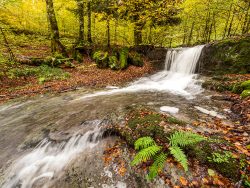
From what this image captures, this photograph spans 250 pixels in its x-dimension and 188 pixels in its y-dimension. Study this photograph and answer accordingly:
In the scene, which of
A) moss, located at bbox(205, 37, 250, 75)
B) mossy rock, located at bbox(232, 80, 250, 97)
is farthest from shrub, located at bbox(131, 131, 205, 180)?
moss, located at bbox(205, 37, 250, 75)

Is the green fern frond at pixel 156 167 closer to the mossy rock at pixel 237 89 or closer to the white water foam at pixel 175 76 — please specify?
the mossy rock at pixel 237 89

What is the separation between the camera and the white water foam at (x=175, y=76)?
827 centimetres

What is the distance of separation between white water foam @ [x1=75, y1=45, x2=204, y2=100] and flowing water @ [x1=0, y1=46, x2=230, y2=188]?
0.69 m

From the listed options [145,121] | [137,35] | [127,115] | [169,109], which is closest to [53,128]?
[127,115]

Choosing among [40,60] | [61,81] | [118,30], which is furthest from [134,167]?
[118,30]

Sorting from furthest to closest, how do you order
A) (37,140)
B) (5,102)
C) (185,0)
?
(185,0), (5,102), (37,140)

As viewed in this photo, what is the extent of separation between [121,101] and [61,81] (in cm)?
482

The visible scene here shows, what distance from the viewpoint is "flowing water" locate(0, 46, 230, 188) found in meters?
3.21

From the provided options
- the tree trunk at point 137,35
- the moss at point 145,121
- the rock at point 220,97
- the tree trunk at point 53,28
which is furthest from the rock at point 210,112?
the tree trunk at point 53,28

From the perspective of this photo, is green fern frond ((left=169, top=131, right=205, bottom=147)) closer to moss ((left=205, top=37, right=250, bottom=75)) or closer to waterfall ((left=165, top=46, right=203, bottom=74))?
moss ((left=205, top=37, right=250, bottom=75))

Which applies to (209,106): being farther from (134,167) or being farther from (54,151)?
(54,151)

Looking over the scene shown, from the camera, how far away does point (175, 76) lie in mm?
10703

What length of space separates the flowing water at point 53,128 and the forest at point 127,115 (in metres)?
0.02

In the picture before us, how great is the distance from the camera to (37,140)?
3994 millimetres
